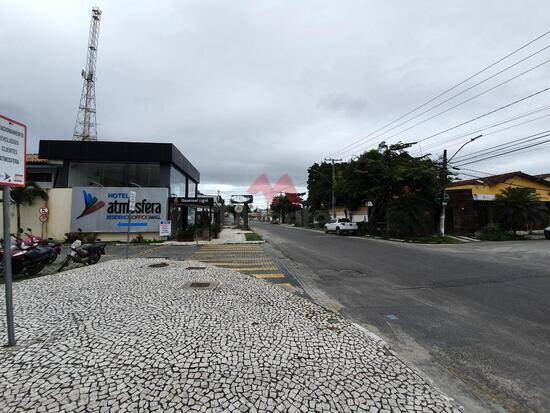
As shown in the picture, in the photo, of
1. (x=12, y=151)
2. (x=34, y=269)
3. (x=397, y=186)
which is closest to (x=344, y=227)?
(x=397, y=186)

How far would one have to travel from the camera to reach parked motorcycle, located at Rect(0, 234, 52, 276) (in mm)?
8558

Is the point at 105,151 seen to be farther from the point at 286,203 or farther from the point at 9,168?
the point at 286,203

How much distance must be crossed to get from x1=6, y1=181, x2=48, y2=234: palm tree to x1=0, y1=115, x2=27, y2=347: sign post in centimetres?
2262

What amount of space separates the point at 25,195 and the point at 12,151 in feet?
75.5

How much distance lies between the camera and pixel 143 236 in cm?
2284

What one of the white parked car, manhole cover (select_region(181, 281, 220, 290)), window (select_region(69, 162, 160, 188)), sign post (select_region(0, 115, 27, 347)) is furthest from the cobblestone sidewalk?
the white parked car

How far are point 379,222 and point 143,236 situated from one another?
21992mm

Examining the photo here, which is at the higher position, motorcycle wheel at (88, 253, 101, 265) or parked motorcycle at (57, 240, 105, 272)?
parked motorcycle at (57, 240, 105, 272)

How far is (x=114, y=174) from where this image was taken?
2589 centimetres

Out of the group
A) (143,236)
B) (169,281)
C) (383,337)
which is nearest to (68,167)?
(143,236)

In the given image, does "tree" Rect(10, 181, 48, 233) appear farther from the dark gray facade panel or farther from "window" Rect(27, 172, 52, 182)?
"window" Rect(27, 172, 52, 182)

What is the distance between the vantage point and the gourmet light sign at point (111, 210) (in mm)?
22609

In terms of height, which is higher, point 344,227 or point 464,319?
point 344,227

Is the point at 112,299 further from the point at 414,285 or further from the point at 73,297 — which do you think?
the point at 414,285
